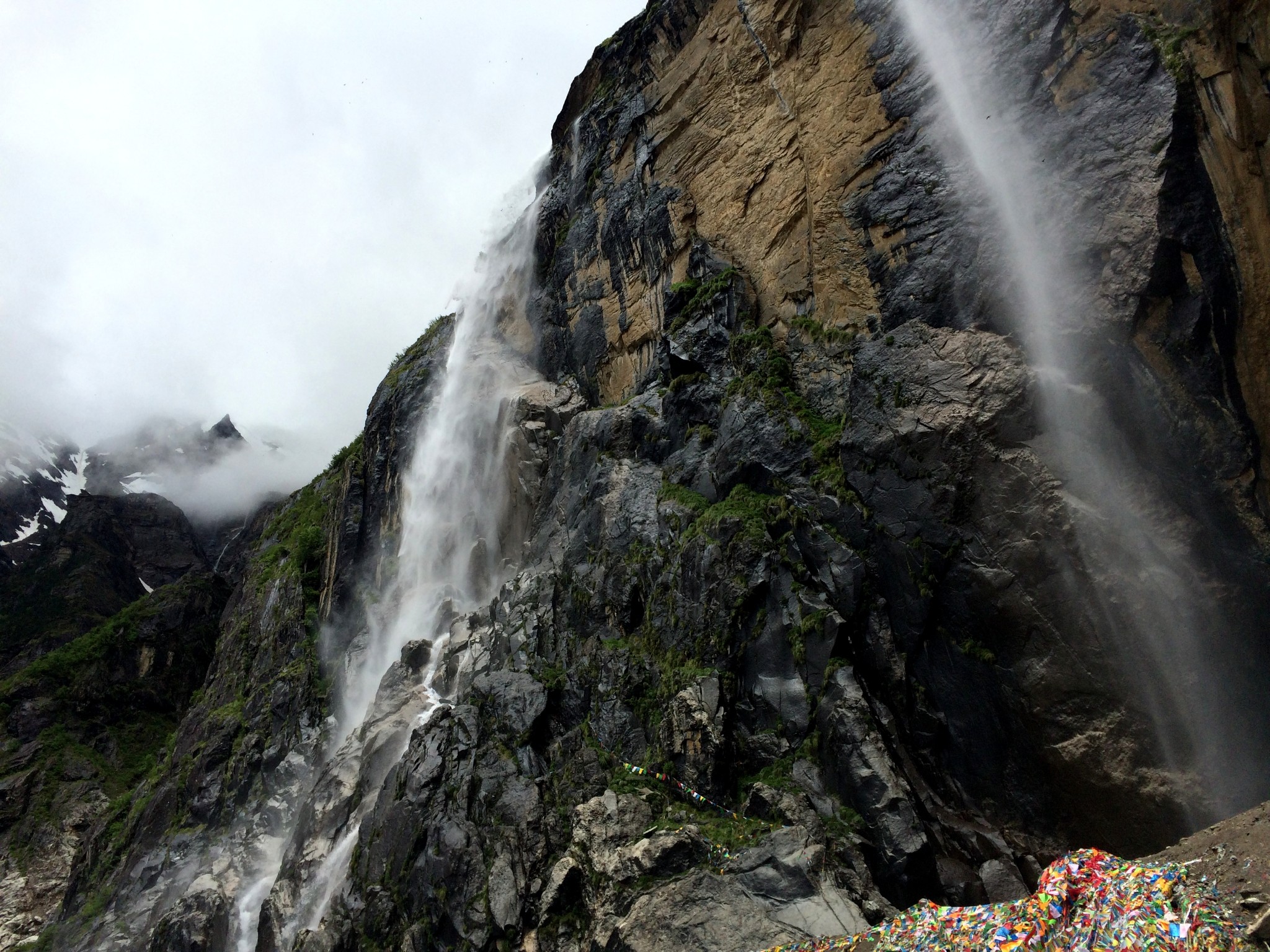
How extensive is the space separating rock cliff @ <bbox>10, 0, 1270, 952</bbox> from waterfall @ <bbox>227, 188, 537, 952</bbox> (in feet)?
0.83

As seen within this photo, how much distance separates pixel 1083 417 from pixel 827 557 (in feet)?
16.8

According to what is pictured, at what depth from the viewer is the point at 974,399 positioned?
45.6 ft

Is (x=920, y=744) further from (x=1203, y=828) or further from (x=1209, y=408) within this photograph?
(x=1209, y=408)

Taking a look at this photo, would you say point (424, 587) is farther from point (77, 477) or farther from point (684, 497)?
point (77, 477)

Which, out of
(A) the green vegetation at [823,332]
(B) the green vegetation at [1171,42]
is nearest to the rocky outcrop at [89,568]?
(A) the green vegetation at [823,332]

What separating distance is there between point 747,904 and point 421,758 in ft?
29.9

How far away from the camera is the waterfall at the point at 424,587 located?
19.7m

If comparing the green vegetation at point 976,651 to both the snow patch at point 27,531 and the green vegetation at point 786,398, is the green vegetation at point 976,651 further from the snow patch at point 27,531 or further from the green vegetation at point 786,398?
the snow patch at point 27,531

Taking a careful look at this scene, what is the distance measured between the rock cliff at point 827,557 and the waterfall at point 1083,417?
0.12 metres

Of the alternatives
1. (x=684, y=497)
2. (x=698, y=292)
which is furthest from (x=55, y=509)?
(x=684, y=497)

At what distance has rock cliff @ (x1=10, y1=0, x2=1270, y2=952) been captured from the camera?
11.8m

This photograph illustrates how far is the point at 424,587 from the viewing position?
89.5 feet

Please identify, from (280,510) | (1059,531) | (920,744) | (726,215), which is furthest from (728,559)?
(280,510)

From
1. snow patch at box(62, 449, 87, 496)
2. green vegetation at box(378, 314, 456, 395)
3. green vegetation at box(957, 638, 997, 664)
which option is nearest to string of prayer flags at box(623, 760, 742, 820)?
green vegetation at box(957, 638, 997, 664)
